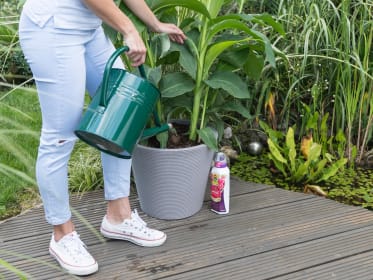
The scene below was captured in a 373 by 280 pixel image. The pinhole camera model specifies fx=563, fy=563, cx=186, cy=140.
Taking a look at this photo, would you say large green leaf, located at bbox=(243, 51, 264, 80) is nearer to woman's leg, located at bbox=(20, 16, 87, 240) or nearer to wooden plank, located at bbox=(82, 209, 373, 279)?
wooden plank, located at bbox=(82, 209, 373, 279)

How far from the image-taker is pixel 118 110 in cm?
198

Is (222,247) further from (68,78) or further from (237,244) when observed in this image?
(68,78)

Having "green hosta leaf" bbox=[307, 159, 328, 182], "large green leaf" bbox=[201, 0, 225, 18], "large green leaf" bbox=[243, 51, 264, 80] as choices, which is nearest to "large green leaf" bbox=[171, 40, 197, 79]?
"large green leaf" bbox=[201, 0, 225, 18]

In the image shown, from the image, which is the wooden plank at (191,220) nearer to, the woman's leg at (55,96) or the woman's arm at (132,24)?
the woman's leg at (55,96)

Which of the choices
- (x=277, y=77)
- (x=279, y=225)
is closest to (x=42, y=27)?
(x=279, y=225)

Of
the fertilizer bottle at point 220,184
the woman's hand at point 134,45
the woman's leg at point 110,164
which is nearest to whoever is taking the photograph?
the woman's hand at point 134,45

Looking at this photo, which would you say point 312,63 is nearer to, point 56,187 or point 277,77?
point 277,77

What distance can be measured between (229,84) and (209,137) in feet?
0.79

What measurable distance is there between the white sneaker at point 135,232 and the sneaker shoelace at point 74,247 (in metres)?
0.19

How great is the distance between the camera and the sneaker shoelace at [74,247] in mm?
2111

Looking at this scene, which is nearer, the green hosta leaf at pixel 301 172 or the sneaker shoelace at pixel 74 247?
the sneaker shoelace at pixel 74 247

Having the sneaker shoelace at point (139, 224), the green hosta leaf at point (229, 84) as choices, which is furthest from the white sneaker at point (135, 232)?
the green hosta leaf at point (229, 84)

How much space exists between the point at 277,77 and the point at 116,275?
151 centimetres

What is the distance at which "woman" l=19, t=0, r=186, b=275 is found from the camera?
186 cm
